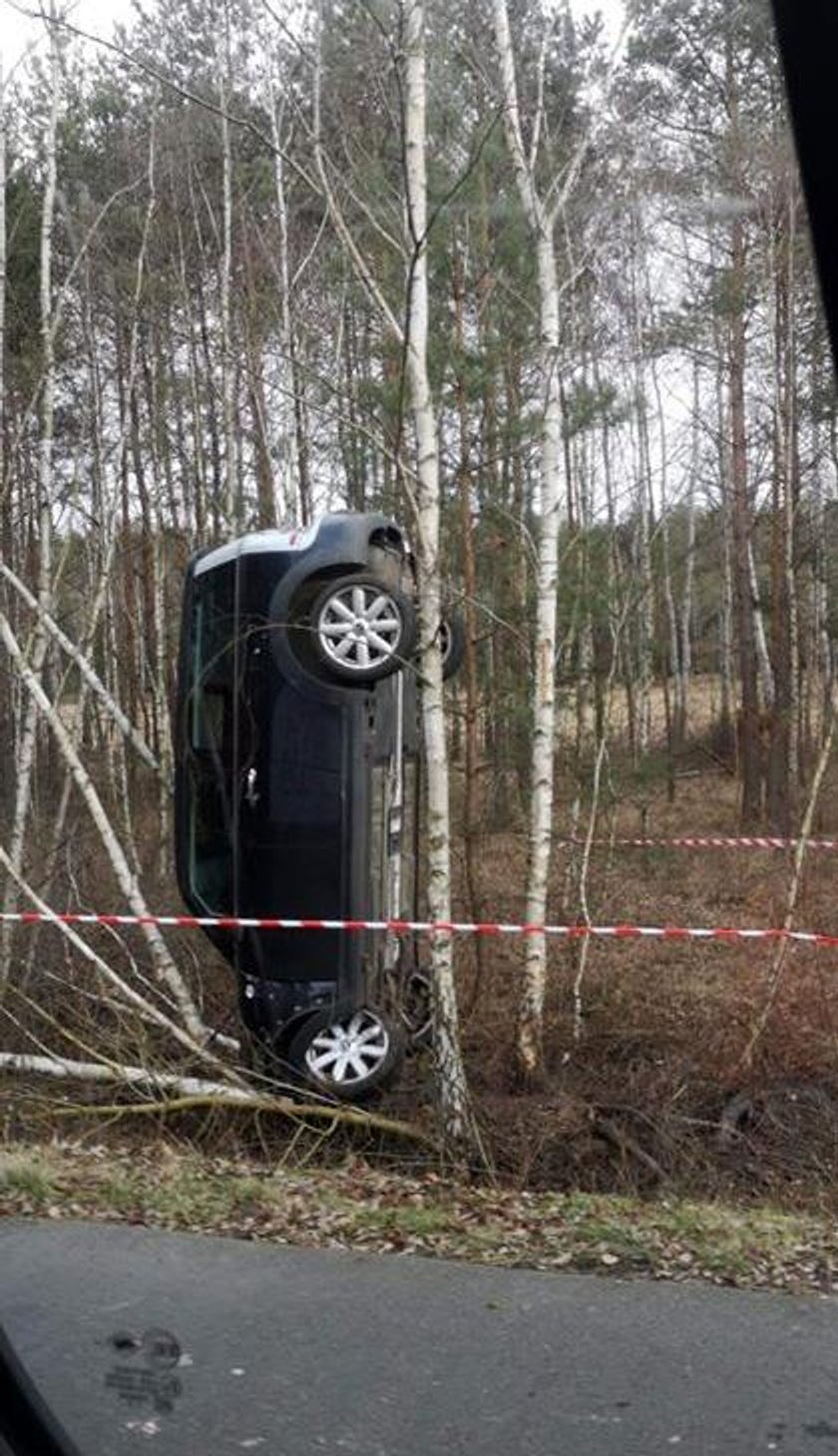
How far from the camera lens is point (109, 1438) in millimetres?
3504

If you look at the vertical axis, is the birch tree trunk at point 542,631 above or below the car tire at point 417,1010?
above

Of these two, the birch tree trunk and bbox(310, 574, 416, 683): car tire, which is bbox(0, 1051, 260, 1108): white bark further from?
bbox(310, 574, 416, 683): car tire

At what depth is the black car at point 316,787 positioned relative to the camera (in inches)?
289

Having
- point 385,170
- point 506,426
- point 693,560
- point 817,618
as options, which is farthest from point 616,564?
point 693,560

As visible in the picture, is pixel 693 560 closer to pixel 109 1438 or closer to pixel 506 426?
pixel 506 426

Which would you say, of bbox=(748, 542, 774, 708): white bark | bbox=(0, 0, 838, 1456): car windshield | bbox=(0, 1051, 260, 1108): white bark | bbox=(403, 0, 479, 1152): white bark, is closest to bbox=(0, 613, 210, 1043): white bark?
bbox=(0, 0, 838, 1456): car windshield

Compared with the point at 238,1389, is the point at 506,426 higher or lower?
higher

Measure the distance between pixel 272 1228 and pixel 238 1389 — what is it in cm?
Result: 145

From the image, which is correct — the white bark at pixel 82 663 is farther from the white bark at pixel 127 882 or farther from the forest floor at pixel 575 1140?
the forest floor at pixel 575 1140

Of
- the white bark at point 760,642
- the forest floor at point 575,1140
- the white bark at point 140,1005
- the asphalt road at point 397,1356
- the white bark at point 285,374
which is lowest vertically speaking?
the forest floor at point 575,1140

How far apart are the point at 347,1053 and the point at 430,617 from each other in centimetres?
202

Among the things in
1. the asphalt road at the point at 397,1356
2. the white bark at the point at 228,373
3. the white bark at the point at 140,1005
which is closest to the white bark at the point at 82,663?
the white bark at the point at 140,1005

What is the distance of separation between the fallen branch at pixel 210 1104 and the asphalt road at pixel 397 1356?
218cm

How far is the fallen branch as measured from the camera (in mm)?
7188
